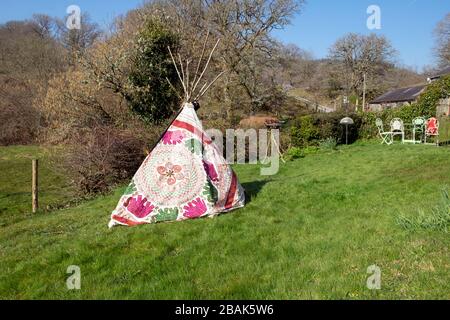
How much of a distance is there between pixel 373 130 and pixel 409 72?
4092cm

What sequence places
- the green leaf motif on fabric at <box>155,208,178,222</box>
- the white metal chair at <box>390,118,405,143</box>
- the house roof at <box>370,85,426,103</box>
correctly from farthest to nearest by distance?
the house roof at <box>370,85,426,103</box> < the white metal chair at <box>390,118,405,143</box> < the green leaf motif on fabric at <box>155,208,178,222</box>

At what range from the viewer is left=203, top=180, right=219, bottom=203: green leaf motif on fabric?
6835 mm

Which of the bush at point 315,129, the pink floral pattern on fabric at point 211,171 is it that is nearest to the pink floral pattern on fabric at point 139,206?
the pink floral pattern on fabric at point 211,171

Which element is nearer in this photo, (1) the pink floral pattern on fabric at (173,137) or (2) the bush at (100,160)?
(1) the pink floral pattern on fabric at (173,137)

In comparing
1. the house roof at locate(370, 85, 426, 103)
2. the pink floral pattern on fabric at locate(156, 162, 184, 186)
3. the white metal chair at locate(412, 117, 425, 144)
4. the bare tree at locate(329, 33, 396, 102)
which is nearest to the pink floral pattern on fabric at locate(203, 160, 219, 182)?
the pink floral pattern on fabric at locate(156, 162, 184, 186)

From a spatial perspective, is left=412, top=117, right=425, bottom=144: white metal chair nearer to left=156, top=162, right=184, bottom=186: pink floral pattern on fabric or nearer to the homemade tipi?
the homemade tipi

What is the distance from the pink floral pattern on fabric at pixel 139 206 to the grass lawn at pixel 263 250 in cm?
35

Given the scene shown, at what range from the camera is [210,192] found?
6875 mm

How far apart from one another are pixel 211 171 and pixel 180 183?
24.6 inches

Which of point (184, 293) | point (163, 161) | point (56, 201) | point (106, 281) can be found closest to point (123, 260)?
point (106, 281)

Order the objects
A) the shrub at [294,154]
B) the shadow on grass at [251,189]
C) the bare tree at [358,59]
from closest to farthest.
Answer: the shadow on grass at [251,189] → the shrub at [294,154] → the bare tree at [358,59]

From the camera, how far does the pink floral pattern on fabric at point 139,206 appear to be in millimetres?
6609

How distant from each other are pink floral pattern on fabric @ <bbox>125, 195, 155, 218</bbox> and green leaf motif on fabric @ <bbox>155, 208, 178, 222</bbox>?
0.54 feet

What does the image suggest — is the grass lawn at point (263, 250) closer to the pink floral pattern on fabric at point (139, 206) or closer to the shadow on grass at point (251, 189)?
the shadow on grass at point (251, 189)
